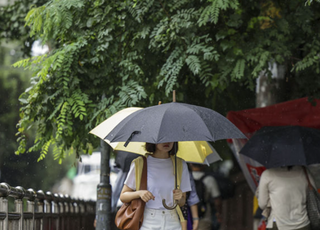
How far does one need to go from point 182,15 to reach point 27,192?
334cm

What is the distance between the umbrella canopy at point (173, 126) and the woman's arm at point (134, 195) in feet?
1.66

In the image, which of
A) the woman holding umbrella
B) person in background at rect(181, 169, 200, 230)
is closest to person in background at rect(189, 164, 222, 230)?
person in background at rect(181, 169, 200, 230)

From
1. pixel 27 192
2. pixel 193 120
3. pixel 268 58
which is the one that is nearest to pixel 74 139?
pixel 27 192

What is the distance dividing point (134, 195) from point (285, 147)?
3.16 meters

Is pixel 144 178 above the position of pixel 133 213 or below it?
above

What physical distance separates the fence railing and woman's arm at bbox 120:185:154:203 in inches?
42.8

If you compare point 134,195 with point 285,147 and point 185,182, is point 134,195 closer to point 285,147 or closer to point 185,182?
point 185,182

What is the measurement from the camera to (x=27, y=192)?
664 centimetres

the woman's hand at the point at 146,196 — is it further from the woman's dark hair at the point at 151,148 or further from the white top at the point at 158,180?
the woman's dark hair at the point at 151,148

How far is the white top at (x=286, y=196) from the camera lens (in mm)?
7664

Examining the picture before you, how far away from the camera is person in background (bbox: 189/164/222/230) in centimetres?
1108

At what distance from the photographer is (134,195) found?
5383mm

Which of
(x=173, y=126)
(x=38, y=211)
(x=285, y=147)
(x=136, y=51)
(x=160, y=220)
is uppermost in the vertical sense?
(x=136, y=51)

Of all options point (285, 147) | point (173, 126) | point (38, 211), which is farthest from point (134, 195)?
point (285, 147)
